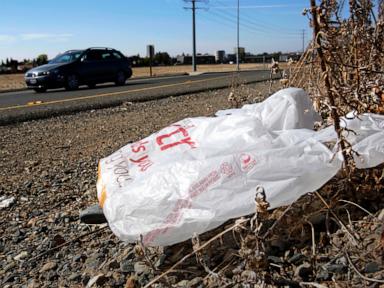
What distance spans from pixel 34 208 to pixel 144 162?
53.2 inches

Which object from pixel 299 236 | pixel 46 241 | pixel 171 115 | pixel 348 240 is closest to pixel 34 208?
pixel 46 241

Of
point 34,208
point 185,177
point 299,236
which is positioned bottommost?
point 34,208

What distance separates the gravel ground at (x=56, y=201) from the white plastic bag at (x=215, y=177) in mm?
280

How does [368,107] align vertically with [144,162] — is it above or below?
above

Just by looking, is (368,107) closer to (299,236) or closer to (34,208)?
(299,236)

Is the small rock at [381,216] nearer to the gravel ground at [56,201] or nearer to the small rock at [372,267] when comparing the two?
the small rock at [372,267]

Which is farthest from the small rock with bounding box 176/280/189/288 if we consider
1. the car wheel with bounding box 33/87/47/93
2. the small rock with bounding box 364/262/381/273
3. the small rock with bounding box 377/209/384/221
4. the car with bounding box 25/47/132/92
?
the car wheel with bounding box 33/87/47/93

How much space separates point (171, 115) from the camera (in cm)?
741

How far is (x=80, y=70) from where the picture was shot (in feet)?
53.1

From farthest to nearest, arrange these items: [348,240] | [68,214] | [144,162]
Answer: [68,214] < [144,162] < [348,240]

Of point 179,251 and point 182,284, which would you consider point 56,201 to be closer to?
point 179,251

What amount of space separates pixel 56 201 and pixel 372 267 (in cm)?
228

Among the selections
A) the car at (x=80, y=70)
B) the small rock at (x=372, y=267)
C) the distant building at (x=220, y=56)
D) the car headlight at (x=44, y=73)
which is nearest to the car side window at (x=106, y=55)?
the car at (x=80, y=70)

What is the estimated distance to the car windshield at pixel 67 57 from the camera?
53.9 ft
